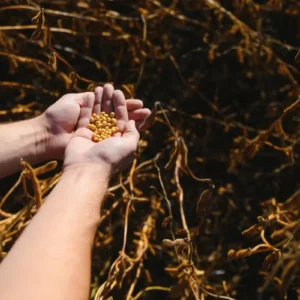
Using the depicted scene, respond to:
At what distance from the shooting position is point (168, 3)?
58.6 inches

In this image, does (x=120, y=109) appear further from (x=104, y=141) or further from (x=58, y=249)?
(x=58, y=249)

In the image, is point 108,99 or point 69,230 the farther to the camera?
point 108,99

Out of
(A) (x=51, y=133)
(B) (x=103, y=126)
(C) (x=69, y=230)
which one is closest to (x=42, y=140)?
(A) (x=51, y=133)

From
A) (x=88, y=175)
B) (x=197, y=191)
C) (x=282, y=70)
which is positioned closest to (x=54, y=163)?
(x=88, y=175)

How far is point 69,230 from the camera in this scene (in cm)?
85

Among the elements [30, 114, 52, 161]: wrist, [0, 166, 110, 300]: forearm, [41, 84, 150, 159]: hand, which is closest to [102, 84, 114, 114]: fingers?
[41, 84, 150, 159]: hand

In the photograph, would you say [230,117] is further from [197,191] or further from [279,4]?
[279,4]

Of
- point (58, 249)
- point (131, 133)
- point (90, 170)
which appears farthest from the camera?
point (131, 133)

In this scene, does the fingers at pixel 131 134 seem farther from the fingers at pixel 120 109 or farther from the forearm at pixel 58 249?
the forearm at pixel 58 249

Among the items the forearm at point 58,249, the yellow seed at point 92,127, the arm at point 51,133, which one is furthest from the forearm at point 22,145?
the forearm at point 58,249

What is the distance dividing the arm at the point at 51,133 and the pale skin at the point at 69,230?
5 cm

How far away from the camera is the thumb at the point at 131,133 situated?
1.08 meters

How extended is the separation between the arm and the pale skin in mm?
46

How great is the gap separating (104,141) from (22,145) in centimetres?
22
